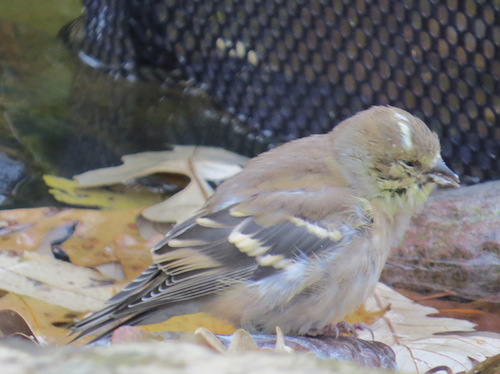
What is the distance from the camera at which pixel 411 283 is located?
4.09 metres

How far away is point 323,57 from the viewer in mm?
5348

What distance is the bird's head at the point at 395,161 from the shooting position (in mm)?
3500

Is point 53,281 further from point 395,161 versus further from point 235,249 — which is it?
point 395,161

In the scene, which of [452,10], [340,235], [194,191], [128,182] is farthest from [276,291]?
[452,10]

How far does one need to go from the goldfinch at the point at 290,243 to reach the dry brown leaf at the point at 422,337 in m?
0.33

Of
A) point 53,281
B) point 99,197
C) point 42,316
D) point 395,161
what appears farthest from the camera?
point 99,197

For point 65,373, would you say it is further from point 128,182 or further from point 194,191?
point 128,182

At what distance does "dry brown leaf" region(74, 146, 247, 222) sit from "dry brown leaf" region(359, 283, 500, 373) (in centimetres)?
104

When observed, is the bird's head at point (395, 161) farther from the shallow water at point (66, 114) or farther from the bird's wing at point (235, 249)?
the shallow water at point (66, 114)

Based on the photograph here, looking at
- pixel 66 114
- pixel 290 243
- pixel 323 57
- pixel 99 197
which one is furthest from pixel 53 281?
pixel 323 57

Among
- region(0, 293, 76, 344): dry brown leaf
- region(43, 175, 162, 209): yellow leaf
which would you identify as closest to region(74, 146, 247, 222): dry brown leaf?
region(43, 175, 162, 209): yellow leaf

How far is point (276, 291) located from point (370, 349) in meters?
0.40

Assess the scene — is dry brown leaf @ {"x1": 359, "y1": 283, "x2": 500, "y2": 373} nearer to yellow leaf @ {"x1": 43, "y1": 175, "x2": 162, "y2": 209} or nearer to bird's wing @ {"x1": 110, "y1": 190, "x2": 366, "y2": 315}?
bird's wing @ {"x1": 110, "y1": 190, "x2": 366, "y2": 315}

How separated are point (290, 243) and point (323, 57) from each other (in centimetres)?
228
